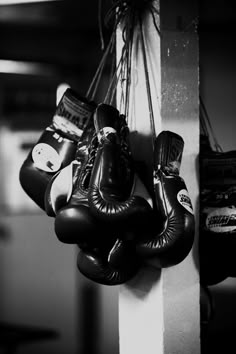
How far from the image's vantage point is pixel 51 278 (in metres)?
4.46

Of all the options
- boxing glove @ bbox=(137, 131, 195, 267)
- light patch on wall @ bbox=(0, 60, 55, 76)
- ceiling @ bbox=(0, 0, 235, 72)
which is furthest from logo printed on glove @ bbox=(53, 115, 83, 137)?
light patch on wall @ bbox=(0, 60, 55, 76)

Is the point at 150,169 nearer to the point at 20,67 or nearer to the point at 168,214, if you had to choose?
the point at 168,214

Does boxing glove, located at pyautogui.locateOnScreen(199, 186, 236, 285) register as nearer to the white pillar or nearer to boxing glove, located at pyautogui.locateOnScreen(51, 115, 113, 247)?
the white pillar

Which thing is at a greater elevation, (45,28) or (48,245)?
(45,28)

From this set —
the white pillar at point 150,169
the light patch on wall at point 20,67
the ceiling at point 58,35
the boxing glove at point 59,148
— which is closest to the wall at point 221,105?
the ceiling at point 58,35

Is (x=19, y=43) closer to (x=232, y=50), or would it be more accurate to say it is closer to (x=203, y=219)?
(x=232, y=50)

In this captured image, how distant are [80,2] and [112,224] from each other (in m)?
2.48

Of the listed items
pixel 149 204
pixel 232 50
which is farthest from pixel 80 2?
pixel 149 204

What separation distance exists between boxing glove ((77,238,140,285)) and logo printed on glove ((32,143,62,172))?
28cm

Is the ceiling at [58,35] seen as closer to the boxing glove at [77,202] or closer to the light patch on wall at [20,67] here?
the light patch on wall at [20,67]

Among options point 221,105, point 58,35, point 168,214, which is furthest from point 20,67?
point 168,214

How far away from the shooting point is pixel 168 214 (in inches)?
63.6

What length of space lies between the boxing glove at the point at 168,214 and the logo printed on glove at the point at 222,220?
26cm

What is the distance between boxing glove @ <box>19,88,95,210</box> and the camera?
192cm
